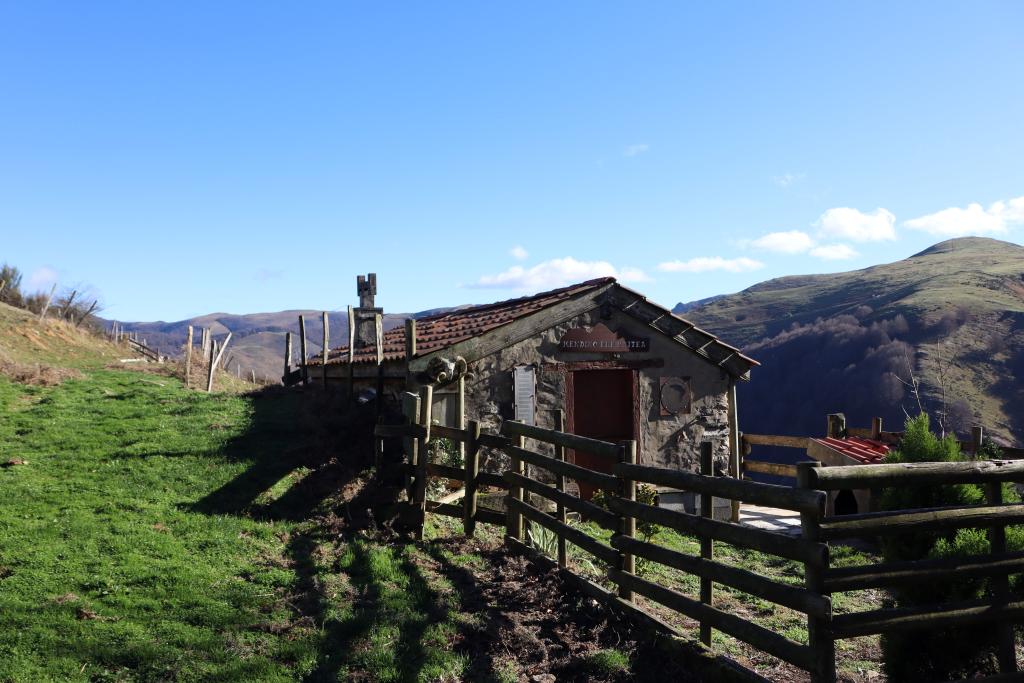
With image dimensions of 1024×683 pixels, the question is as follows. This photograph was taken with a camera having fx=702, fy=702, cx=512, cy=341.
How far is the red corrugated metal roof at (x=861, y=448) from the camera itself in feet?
42.2

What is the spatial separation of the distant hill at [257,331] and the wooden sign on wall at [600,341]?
104306mm

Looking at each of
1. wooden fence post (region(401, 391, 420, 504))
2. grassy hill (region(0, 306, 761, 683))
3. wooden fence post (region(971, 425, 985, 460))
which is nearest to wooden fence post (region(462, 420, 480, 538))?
grassy hill (region(0, 306, 761, 683))

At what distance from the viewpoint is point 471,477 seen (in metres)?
9.50

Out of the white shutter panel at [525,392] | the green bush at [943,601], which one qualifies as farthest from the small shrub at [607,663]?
the white shutter panel at [525,392]

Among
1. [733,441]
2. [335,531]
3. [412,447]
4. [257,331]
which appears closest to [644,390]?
[733,441]

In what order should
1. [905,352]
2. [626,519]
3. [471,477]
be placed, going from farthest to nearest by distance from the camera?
[905,352] < [471,477] < [626,519]

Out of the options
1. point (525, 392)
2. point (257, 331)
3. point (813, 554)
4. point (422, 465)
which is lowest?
point (422, 465)

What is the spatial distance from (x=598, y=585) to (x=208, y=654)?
150 inches

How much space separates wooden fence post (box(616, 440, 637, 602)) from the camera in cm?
686

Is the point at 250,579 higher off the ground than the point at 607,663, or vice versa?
the point at 250,579

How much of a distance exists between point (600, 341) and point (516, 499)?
5.87 m

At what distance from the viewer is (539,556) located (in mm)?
8484

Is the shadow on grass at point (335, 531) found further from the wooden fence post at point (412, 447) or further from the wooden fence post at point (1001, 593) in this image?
the wooden fence post at point (1001, 593)

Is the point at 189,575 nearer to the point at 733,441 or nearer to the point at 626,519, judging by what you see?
the point at 626,519
